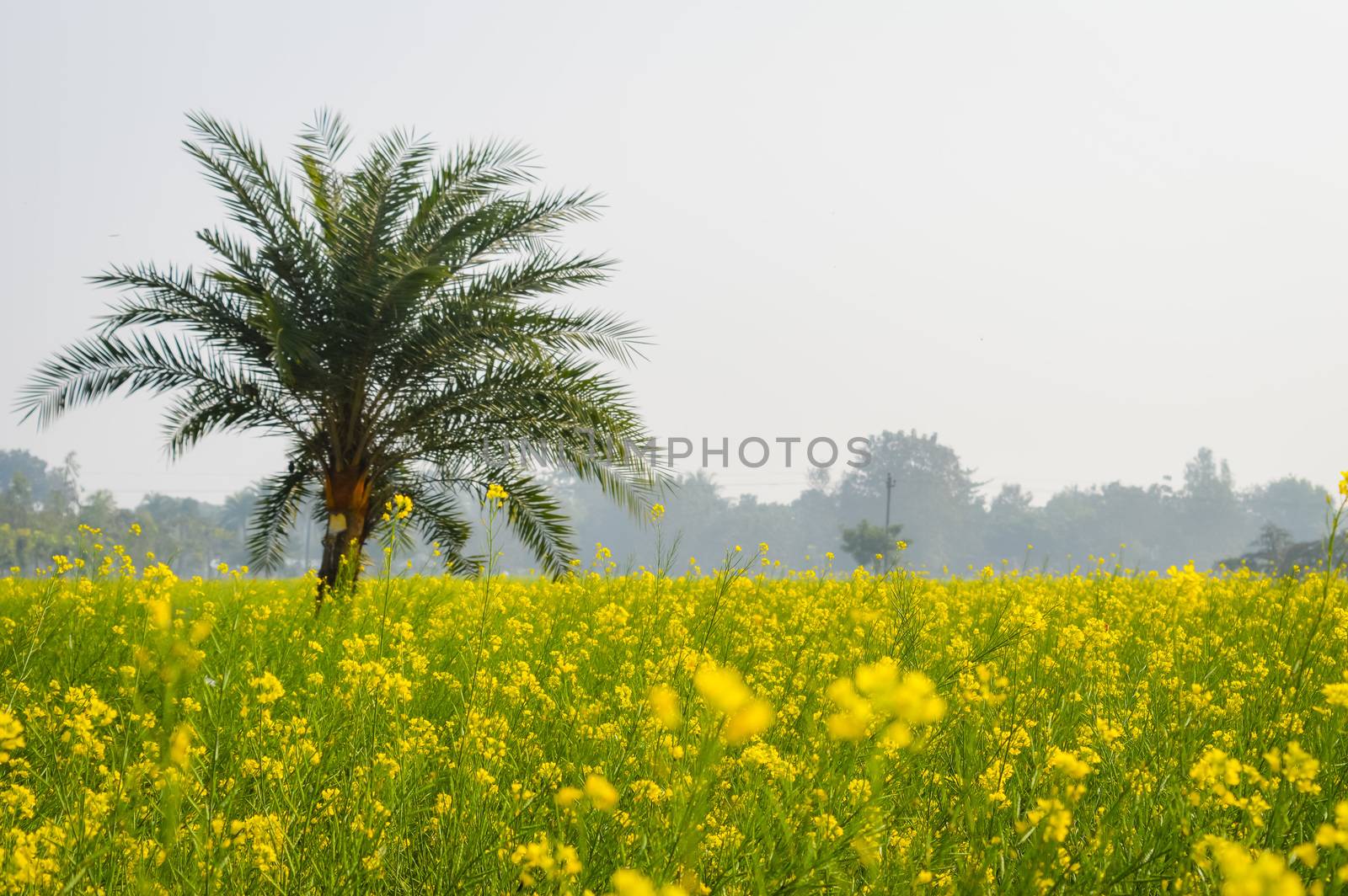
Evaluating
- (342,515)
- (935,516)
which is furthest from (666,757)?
(935,516)

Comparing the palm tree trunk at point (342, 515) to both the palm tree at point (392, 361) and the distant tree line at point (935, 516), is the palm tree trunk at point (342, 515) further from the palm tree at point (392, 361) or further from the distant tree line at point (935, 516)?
the distant tree line at point (935, 516)

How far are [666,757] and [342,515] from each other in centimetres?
743

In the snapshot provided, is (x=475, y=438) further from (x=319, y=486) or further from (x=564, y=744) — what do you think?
(x=564, y=744)

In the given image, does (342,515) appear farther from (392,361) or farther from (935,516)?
(935,516)

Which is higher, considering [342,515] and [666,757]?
[342,515]

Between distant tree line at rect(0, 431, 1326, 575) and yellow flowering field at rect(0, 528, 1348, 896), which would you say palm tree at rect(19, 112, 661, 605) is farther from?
distant tree line at rect(0, 431, 1326, 575)

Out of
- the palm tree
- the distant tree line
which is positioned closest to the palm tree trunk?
the palm tree

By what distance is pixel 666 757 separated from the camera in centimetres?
283

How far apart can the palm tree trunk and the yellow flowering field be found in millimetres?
2689

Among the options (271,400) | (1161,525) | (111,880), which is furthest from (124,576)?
(1161,525)

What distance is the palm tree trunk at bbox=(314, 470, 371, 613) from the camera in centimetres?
939

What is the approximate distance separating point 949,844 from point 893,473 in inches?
3646

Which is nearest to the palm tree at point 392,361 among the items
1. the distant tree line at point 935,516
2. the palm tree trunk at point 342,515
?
the palm tree trunk at point 342,515

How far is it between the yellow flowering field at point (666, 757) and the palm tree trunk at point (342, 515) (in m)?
2.69
